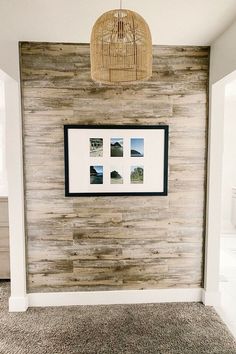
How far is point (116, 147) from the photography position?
9.75 feet

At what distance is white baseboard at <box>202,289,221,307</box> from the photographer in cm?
305

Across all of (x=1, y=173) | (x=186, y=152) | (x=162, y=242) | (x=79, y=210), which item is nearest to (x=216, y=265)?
(x=162, y=242)

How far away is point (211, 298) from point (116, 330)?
3.62ft

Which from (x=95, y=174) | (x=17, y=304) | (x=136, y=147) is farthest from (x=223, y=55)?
(x=17, y=304)

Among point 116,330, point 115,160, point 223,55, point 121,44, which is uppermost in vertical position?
point 223,55

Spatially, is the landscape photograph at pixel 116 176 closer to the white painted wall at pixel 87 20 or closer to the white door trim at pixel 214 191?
the white door trim at pixel 214 191

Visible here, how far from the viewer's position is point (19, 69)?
2.83 m

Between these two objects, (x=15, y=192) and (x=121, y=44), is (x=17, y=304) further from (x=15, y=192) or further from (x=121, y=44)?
(x=121, y=44)

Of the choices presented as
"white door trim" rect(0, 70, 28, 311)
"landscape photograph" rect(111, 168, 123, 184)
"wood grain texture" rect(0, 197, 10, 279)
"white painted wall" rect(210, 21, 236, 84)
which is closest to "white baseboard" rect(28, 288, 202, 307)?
"white door trim" rect(0, 70, 28, 311)

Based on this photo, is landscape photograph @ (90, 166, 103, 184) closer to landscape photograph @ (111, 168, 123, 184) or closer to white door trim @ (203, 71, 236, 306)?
landscape photograph @ (111, 168, 123, 184)

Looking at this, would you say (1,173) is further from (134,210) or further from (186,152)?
(186,152)

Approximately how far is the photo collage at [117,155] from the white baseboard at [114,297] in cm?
119

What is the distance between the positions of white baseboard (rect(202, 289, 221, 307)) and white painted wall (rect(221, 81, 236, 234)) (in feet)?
10.7

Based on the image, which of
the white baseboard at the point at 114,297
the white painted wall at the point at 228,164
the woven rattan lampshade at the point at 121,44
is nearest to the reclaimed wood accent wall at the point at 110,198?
the white baseboard at the point at 114,297
